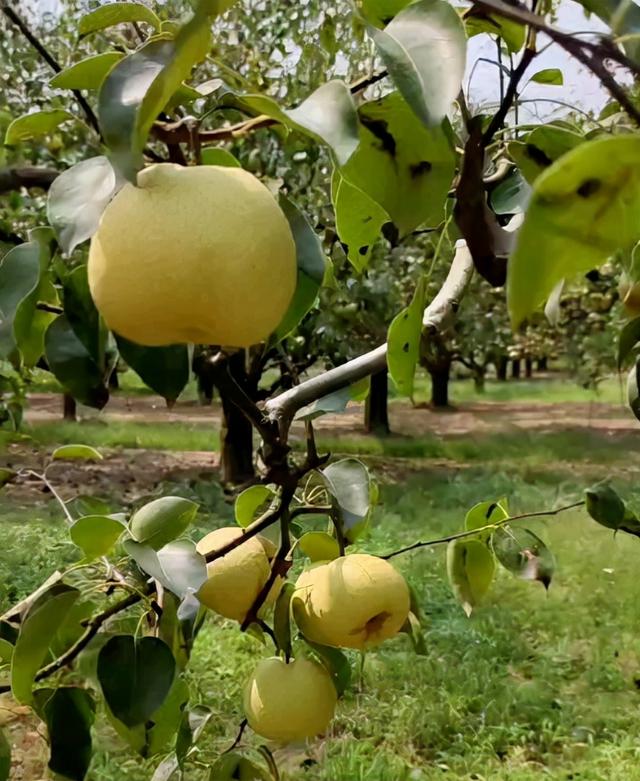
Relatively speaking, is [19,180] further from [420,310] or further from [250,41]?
[250,41]

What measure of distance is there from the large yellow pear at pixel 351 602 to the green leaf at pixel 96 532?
182 mm

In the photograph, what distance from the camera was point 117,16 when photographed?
57cm

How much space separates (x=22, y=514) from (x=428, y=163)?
472 centimetres

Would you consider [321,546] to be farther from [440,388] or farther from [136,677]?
[440,388]

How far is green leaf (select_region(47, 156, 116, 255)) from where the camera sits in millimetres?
424

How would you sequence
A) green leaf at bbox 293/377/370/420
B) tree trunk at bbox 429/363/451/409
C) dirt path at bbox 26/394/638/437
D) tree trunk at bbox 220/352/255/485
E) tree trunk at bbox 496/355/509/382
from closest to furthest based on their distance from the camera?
green leaf at bbox 293/377/370/420 < tree trunk at bbox 220/352/255/485 < dirt path at bbox 26/394/638/437 < tree trunk at bbox 429/363/451/409 < tree trunk at bbox 496/355/509/382

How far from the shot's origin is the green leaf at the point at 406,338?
0.63 m

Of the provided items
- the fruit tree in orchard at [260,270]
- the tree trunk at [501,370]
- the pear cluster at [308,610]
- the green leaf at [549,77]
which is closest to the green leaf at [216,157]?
the fruit tree in orchard at [260,270]

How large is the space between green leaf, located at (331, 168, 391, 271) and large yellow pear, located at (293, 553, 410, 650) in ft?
0.95

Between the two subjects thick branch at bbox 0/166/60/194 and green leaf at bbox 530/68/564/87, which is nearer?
thick branch at bbox 0/166/60/194

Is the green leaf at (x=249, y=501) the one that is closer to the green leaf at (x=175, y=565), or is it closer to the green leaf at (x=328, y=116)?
the green leaf at (x=175, y=565)

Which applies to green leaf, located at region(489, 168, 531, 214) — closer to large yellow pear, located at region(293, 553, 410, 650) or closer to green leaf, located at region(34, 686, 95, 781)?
large yellow pear, located at region(293, 553, 410, 650)

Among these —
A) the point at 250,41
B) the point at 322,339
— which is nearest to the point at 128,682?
the point at 250,41

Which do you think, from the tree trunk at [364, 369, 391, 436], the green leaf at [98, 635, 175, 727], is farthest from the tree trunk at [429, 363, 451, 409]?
the green leaf at [98, 635, 175, 727]
